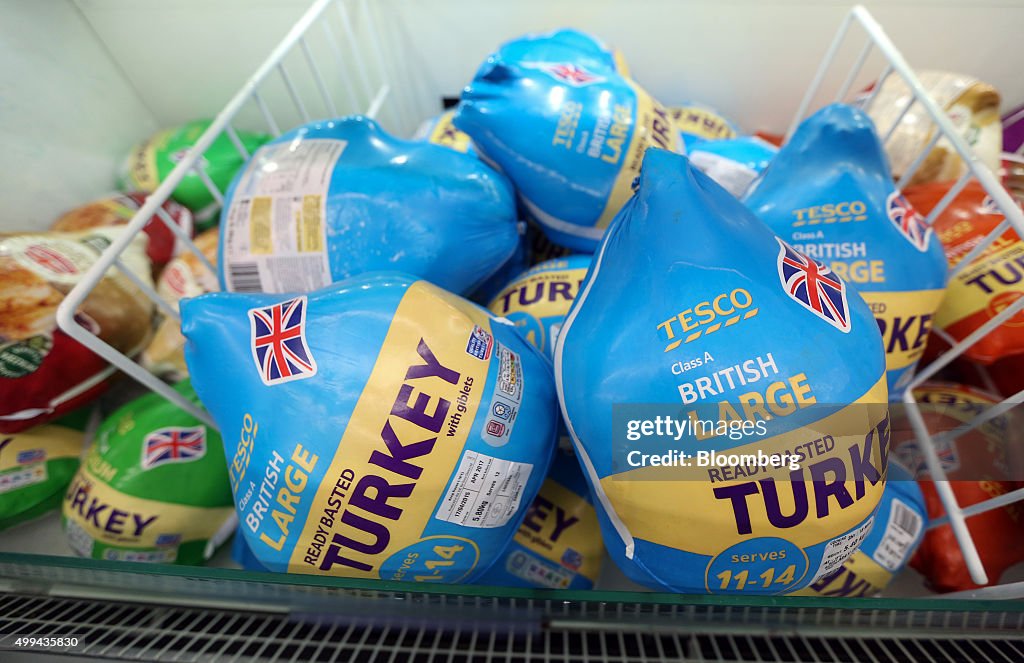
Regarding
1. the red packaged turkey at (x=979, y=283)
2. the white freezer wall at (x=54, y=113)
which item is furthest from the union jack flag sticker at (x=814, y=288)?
the white freezer wall at (x=54, y=113)

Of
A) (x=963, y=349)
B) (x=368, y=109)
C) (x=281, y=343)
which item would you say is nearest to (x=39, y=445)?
(x=281, y=343)

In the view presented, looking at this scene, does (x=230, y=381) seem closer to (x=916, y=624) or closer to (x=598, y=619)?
(x=598, y=619)

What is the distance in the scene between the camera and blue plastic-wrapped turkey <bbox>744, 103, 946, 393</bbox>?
2.15ft

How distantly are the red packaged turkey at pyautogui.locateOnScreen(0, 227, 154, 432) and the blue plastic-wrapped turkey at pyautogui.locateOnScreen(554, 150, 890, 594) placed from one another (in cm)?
78

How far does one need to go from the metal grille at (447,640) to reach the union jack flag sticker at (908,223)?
1.52 ft

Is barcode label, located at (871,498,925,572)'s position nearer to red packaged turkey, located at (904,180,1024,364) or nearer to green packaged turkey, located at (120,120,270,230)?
red packaged turkey, located at (904,180,1024,364)

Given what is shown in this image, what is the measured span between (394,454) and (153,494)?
1.53 ft

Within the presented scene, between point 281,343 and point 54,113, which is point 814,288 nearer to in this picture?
point 281,343

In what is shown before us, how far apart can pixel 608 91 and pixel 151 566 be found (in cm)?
87

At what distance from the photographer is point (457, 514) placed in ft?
1.79

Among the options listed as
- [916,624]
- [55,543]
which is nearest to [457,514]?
[916,624]

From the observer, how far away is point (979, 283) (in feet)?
2.48

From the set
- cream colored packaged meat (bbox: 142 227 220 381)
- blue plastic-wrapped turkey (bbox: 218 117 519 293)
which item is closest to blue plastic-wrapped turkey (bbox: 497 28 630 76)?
blue plastic-wrapped turkey (bbox: 218 117 519 293)

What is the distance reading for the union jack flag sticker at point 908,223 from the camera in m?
0.68
